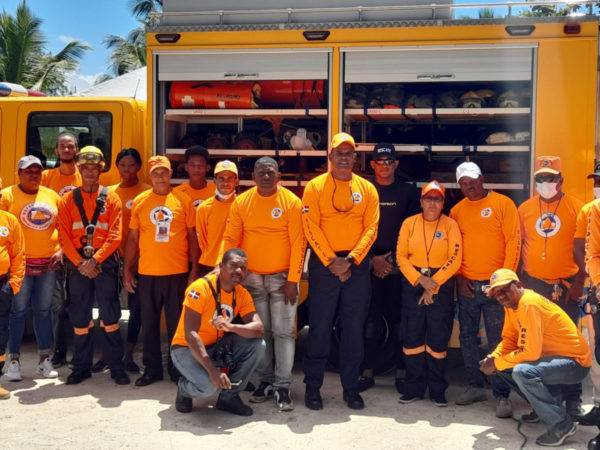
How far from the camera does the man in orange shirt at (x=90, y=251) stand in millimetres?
Result: 5441

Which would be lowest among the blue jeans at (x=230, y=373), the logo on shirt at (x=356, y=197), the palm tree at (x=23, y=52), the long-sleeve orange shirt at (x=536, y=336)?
the blue jeans at (x=230, y=373)

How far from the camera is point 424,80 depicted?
18.3 feet

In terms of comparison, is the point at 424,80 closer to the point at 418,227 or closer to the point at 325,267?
the point at 418,227

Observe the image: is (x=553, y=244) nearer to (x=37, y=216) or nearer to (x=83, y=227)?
(x=83, y=227)

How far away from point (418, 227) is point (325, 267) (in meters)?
0.75

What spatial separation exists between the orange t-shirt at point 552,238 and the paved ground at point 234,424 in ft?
3.44

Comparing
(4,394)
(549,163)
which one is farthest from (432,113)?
(4,394)

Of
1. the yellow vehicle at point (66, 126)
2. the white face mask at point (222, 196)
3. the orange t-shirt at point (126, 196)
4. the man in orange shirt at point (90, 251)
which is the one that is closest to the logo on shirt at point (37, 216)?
the man in orange shirt at point (90, 251)

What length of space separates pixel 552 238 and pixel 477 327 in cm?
85

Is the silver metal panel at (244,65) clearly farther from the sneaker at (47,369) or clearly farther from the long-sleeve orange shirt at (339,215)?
the sneaker at (47,369)

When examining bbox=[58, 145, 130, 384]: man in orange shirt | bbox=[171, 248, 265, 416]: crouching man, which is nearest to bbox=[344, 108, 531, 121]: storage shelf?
bbox=[171, 248, 265, 416]: crouching man

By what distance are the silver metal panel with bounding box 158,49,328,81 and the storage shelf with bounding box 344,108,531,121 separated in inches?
19.0

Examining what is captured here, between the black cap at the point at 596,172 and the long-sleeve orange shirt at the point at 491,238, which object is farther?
the black cap at the point at 596,172

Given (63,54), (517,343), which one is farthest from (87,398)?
(63,54)
